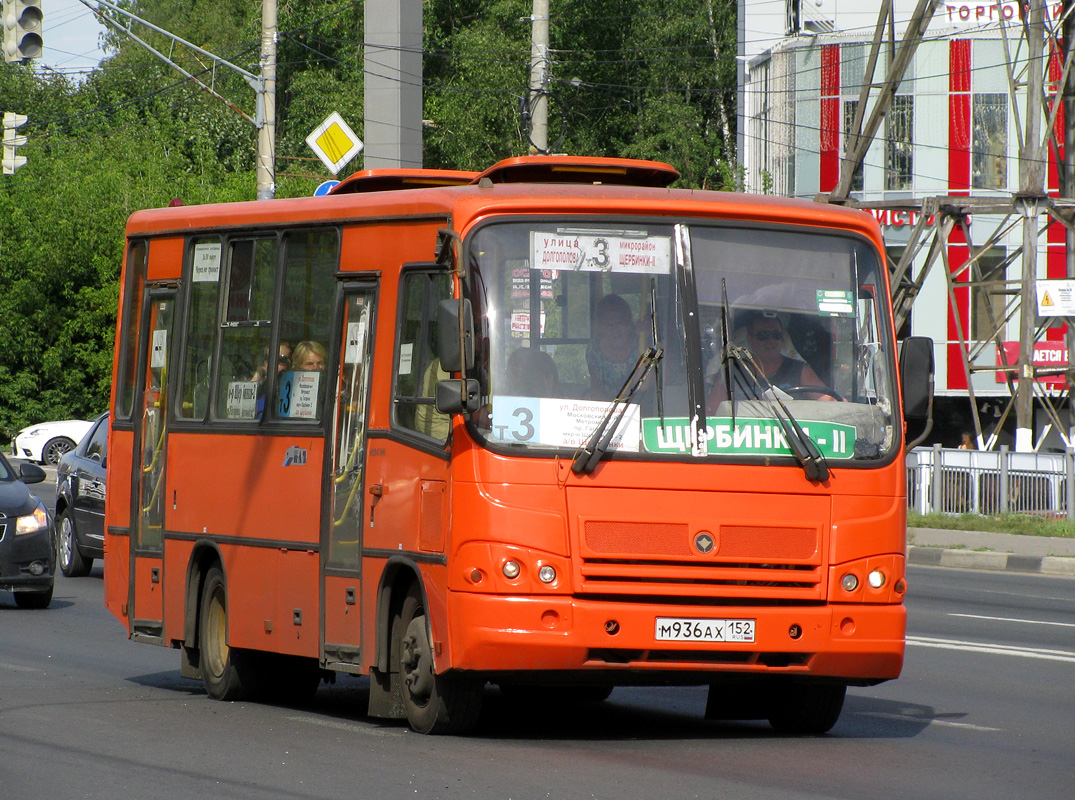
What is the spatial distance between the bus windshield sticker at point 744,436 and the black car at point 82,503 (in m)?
10.7

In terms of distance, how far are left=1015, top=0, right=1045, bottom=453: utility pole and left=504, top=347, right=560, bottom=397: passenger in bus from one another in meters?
20.2

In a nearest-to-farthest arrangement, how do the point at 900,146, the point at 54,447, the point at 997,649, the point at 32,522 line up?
the point at 997,649, the point at 32,522, the point at 54,447, the point at 900,146

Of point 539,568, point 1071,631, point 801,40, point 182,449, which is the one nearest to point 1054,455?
point 1071,631

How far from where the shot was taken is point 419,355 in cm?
855

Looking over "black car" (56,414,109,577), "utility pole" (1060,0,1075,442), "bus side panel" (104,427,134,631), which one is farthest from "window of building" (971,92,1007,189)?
"bus side panel" (104,427,134,631)

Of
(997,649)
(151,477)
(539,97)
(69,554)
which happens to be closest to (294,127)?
(539,97)

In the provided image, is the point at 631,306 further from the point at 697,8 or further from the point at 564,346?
the point at 697,8

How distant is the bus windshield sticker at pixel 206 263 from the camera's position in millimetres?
10633

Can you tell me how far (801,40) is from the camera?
45562 millimetres

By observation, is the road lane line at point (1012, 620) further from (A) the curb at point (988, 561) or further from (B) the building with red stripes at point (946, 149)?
(B) the building with red stripes at point (946, 149)

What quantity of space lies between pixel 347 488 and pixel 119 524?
9.67 feet

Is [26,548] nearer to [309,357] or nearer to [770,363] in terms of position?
[309,357]

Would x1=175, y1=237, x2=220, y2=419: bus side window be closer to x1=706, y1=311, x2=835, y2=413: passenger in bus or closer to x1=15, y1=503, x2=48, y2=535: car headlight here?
x1=706, y1=311, x2=835, y2=413: passenger in bus

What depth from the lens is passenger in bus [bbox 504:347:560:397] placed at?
8055mm
